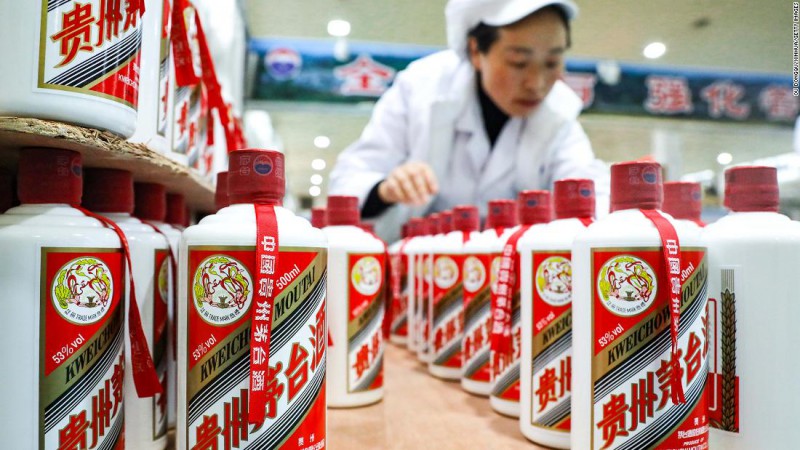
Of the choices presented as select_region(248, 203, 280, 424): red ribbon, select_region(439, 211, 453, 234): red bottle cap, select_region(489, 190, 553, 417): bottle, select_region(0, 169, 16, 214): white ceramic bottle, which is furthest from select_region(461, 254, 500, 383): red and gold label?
select_region(0, 169, 16, 214): white ceramic bottle

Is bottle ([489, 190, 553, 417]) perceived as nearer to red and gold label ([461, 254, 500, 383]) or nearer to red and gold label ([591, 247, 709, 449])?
red and gold label ([461, 254, 500, 383])

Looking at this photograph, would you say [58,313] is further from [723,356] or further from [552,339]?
[723,356]

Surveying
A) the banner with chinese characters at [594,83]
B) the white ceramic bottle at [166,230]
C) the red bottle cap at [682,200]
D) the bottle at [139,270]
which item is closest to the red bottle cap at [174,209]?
the white ceramic bottle at [166,230]

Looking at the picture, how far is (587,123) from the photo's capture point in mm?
3352

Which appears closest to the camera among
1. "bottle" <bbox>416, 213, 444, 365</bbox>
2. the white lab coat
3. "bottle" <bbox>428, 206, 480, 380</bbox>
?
"bottle" <bbox>428, 206, 480, 380</bbox>

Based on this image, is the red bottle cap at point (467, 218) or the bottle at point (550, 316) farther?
the red bottle cap at point (467, 218)

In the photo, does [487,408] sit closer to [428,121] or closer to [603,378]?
[603,378]

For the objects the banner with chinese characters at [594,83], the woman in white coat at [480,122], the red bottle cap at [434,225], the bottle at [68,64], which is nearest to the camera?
the bottle at [68,64]

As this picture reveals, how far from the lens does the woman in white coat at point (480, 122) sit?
1697 millimetres

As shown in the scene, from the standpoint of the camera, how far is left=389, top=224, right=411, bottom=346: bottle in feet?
5.36

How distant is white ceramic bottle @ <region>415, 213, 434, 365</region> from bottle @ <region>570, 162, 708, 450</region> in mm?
662

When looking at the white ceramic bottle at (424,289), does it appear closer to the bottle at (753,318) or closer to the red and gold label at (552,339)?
the red and gold label at (552,339)

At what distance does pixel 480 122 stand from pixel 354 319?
1127 mm

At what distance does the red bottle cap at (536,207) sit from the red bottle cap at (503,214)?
0.16m
